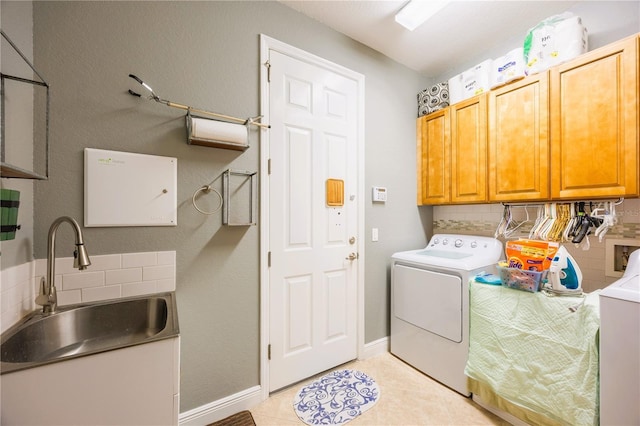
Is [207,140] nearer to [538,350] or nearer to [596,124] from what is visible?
[538,350]

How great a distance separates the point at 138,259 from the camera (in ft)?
4.48

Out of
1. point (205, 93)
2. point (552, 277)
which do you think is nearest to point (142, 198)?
point (205, 93)

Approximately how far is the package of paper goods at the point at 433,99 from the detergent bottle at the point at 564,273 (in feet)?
5.26

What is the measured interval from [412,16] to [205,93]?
1.58m

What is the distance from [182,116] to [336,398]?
2.06 m

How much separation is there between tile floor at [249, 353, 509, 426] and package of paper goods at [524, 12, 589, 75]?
91.9 inches

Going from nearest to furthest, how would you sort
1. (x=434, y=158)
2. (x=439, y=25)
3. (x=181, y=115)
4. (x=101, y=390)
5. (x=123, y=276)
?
(x=101, y=390) < (x=123, y=276) < (x=181, y=115) < (x=439, y=25) < (x=434, y=158)

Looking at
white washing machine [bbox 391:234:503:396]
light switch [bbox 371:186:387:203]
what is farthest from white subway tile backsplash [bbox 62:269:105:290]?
white washing machine [bbox 391:234:503:396]

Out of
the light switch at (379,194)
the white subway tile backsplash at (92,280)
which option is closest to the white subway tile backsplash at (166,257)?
the white subway tile backsplash at (92,280)

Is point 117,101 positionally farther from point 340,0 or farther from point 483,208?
point 483,208

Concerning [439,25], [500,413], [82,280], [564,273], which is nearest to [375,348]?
[500,413]

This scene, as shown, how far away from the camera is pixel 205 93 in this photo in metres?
1.56

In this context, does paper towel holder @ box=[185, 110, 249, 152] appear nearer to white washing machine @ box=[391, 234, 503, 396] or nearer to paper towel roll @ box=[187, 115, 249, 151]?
paper towel roll @ box=[187, 115, 249, 151]

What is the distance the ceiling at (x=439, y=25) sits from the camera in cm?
182
